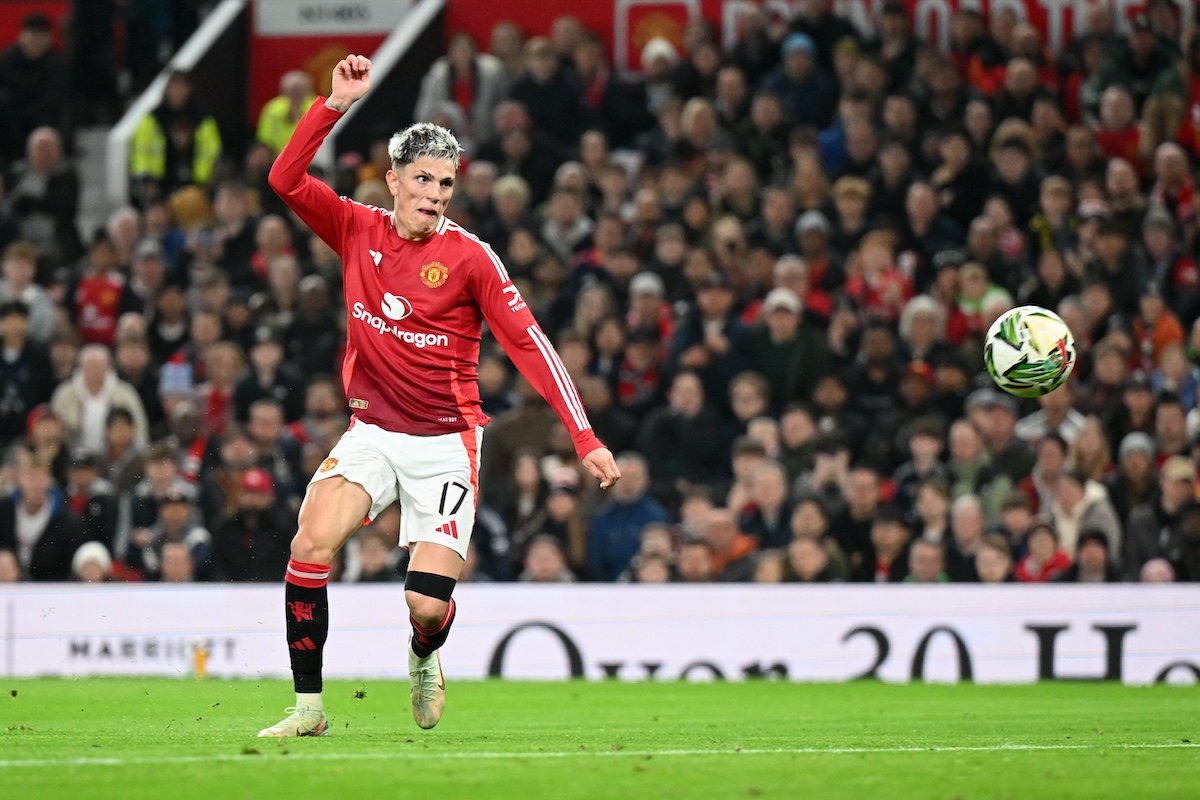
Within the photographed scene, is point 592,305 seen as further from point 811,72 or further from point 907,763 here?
point 907,763

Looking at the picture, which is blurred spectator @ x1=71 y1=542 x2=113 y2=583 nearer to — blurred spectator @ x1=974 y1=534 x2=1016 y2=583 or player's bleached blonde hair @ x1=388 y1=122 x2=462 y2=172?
blurred spectator @ x1=974 y1=534 x2=1016 y2=583

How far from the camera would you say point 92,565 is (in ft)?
49.0

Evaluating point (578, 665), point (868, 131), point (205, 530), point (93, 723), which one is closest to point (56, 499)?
point (205, 530)

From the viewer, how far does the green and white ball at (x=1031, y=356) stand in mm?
10156

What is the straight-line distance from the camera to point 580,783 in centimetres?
653

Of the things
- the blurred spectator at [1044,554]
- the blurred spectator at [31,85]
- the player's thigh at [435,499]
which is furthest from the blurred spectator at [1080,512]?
the blurred spectator at [31,85]

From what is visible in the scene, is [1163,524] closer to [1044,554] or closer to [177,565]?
[1044,554]

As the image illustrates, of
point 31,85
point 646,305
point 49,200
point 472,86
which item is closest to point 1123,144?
point 646,305

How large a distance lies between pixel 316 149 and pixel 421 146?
0.47m

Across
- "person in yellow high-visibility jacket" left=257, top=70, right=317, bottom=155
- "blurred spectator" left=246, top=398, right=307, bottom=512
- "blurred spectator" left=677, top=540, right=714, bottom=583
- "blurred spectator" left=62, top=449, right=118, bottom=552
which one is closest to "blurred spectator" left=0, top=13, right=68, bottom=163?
"person in yellow high-visibility jacket" left=257, top=70, right=317, bottom=155

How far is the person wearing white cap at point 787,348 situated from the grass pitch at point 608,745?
4.17m

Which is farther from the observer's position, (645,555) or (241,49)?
(241,49)

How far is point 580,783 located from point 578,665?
8.09 metres

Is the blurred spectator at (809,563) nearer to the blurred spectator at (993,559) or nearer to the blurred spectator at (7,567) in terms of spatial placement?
the blurred spectator at (993,559)
